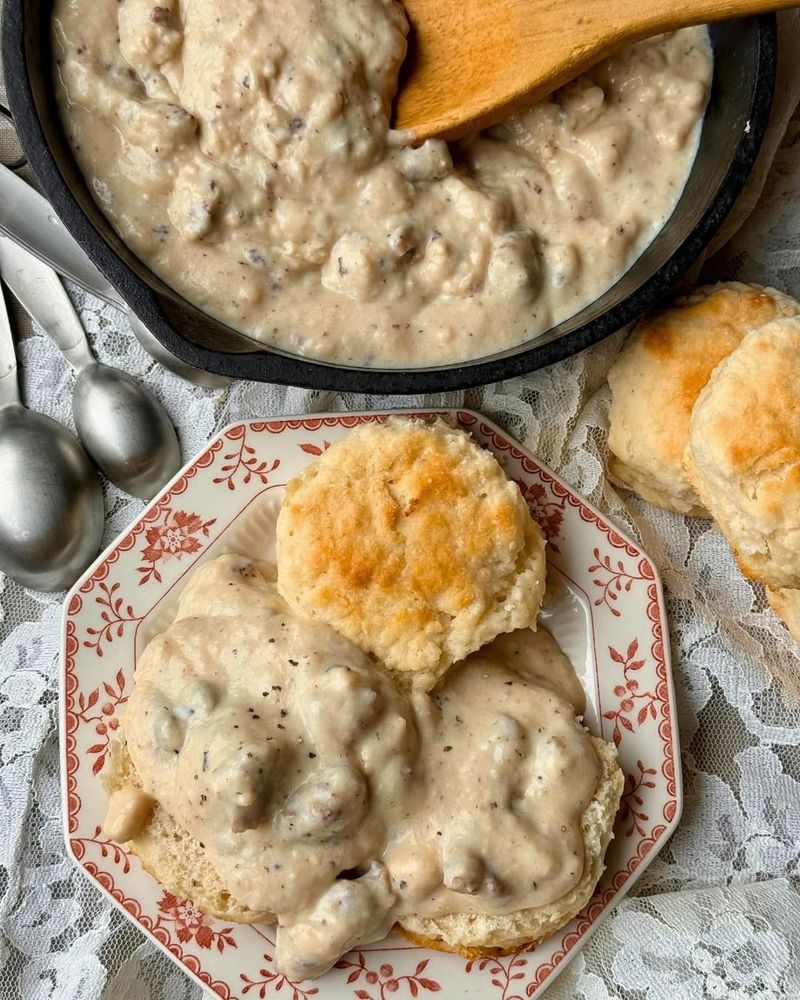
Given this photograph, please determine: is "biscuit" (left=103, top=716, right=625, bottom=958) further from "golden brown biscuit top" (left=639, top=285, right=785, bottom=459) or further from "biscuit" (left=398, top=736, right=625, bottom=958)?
"golden brown biscuit top" (left=639, top=285, right=785, bottom=459)

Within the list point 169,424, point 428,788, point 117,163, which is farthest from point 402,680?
point 117,163

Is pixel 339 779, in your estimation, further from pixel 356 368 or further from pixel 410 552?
pixel 356 368

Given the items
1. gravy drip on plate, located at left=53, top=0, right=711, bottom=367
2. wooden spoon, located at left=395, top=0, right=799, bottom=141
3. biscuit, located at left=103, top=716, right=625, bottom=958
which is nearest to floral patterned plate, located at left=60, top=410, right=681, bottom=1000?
biscuit, located at left=103, top=716, right=625, bottom=958

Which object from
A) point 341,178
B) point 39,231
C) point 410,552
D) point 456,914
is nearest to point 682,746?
point 456,914

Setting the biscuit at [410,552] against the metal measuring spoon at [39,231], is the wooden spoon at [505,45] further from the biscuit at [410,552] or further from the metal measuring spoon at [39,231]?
the metal measuring spoon at [39,231]

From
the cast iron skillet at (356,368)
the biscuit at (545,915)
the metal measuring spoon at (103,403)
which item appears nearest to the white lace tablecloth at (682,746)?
the metal measuring spoon at (103,403)

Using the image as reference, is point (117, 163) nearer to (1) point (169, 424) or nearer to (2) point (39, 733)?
(1) point (169, 424)
